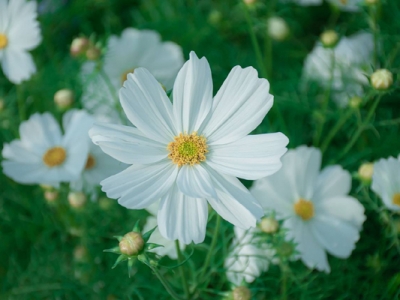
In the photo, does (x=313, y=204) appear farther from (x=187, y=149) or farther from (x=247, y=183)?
(x=187, y=149)

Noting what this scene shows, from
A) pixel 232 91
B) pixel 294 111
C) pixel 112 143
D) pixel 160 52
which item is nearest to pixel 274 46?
pixel 294 111

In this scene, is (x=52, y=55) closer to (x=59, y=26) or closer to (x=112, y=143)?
(x=59, y=26)

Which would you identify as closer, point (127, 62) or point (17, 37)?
point (17, 37)

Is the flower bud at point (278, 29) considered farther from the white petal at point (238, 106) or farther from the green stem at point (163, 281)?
the green stem at point (163, 281)

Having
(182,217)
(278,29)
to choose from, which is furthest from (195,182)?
(278,29)

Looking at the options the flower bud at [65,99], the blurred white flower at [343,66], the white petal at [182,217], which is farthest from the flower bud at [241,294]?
the blurred white flower at [343,66]

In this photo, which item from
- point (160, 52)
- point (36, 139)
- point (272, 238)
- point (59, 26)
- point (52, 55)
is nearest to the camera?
point (272, 238)
